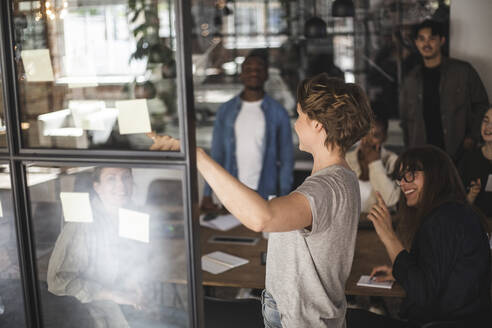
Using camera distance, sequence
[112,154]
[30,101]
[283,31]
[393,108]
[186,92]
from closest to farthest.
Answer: [186,92]
[112,154]
[30,101]
[393,108]
[283,31]

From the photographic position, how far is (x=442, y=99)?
443cm

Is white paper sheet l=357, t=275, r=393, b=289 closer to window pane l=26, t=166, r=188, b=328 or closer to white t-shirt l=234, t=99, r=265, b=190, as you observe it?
window pane l=26, t=166, r=188, b=328

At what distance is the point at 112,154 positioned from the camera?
1.44 meters

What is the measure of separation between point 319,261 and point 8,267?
0.93 metres

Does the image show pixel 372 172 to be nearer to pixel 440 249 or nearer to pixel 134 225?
pixel 440 249

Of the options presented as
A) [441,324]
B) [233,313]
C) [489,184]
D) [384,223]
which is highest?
[384,223]

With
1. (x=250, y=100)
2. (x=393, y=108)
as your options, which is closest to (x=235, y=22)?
(x=393, y=108)

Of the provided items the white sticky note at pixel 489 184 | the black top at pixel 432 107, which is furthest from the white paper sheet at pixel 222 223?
the black top at pixel 432 107

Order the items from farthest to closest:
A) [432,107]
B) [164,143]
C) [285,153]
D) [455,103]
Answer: [432,107], [455,103], [285,153], [164,143]

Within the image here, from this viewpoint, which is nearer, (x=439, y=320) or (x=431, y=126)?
(x=439, y=320)

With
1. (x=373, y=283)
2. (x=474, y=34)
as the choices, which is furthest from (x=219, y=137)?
(x=474, y=34)

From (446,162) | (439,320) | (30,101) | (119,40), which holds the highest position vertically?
(119,40)

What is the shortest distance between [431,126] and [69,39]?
11.7 feet

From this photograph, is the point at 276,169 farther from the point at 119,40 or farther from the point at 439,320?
the point at 119,40
